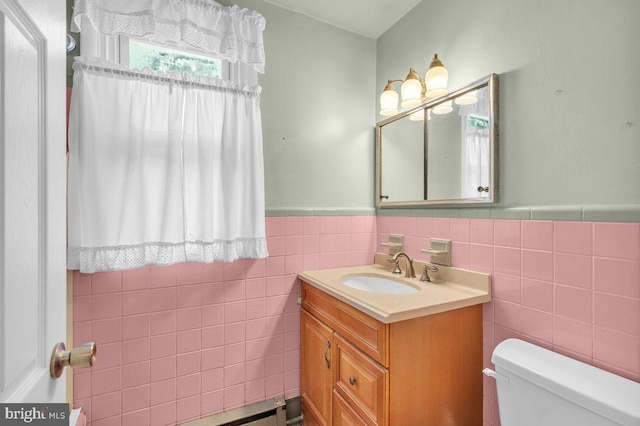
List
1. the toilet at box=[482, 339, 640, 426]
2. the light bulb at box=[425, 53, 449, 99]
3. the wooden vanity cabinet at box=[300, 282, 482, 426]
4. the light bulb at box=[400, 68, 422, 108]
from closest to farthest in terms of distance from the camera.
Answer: the toilet at box=[482, 339, 640, 426], the wooden vanity cabinet at box=[300, 282, 482, 426], the light bulb at box=[425, 53, 449, 99], the light bulb at box=[400, 68, 422, 108]

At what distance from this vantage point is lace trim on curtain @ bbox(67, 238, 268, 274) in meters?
1.26

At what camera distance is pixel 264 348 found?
1.72 m

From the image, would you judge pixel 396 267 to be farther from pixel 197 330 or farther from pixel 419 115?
pixel 197 330

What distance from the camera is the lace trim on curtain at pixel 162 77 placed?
1292mm

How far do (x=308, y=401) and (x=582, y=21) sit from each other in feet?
6.85

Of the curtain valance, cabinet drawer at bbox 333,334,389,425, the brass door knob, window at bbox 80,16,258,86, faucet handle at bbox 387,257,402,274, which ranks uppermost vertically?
the curtain valance

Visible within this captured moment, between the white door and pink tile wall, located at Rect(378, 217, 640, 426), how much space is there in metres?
1.45

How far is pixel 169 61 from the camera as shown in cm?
156

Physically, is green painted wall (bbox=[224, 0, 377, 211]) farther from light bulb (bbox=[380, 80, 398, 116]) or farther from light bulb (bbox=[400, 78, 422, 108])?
light bulb (bbox=[400, 78, 422, 108])

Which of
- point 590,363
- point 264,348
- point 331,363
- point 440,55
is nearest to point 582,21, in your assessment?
point 440,55

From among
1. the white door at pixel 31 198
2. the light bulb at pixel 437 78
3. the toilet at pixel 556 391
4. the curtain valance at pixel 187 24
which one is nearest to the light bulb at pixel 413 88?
the light bulb at pixel 437 78

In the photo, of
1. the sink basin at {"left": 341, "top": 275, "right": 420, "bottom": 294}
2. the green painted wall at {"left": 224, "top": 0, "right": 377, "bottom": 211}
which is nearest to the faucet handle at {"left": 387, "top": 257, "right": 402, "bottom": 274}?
the sink basin at {"left": 341, "top": 275, "right": 420, "bottom": 294}

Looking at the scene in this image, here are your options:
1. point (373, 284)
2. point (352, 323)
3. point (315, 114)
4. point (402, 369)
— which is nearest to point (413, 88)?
point (315, 114)

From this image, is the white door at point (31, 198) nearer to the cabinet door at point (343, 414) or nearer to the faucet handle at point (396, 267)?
the cabinet door at point (343, 414)
